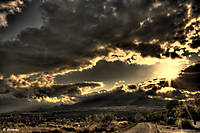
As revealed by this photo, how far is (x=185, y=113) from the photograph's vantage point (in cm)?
7525

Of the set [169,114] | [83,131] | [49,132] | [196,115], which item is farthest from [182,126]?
[169,114]

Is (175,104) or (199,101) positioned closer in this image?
(199,101)

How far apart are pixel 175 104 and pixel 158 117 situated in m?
13.9

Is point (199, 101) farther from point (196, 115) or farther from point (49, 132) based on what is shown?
point (49, 132)

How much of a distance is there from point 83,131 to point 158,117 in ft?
259

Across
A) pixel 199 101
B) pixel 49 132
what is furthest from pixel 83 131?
pixel 199 101

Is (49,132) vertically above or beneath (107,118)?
above

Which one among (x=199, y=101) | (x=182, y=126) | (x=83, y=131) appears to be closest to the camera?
(x=83, y=131)

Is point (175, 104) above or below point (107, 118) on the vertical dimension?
above

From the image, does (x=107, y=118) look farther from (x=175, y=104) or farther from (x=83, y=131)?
(x=83, y=131)

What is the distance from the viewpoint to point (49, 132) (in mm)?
41688

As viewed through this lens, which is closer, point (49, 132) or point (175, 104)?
point (49, 132)

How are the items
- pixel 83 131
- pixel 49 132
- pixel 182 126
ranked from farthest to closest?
pixel 182 126, pixel 83 131, pixel 49 132

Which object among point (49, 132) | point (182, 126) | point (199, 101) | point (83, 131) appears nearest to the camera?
point (49, 132)
